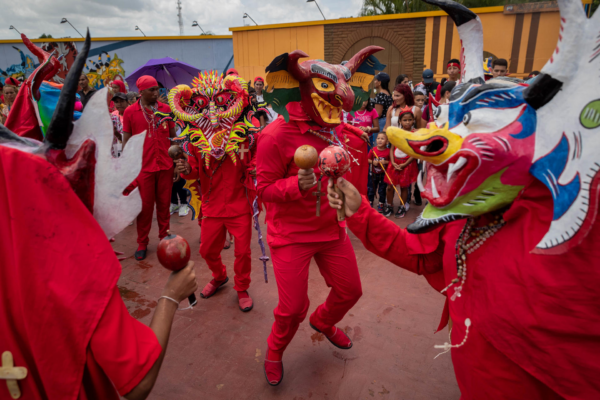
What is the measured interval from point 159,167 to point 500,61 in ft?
20.1

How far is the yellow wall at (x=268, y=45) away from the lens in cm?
1579

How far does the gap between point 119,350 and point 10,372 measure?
27 cm

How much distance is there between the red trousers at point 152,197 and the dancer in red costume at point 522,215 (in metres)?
4.35

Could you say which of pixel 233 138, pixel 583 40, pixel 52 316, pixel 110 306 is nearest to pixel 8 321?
pixel 52 316

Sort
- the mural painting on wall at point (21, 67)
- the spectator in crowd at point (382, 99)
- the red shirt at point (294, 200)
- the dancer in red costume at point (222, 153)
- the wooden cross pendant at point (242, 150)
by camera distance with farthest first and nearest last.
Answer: the mural painting on wall at point (21, 67)
the spectator in crowd at point (382, 99)
the wooden cross pendant at point (242, 150)
the dancer in red costume at point (222, 153)
the red shirt at point (294, 200)

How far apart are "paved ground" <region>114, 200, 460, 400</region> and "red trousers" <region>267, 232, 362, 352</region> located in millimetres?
368

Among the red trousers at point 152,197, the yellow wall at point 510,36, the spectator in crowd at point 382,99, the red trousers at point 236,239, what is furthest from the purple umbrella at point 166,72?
the yellow wall at point 510,36

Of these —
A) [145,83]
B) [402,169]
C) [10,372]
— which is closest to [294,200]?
[10,372]

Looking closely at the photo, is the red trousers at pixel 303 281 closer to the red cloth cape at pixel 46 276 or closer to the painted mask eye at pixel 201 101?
the red cloth cape at pixel 46 276

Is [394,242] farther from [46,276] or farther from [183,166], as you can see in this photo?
[183,166]

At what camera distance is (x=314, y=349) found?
2.96m

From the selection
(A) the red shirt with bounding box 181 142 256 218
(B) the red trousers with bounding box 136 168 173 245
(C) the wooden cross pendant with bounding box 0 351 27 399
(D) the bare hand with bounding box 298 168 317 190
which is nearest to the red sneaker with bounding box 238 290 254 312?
(A) the red shirt with bounding box 181 142 256 218

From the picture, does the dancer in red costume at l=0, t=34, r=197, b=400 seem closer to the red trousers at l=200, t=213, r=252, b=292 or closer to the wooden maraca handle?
the wooden maraca handle

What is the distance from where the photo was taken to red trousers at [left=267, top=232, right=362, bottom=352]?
246 cm
